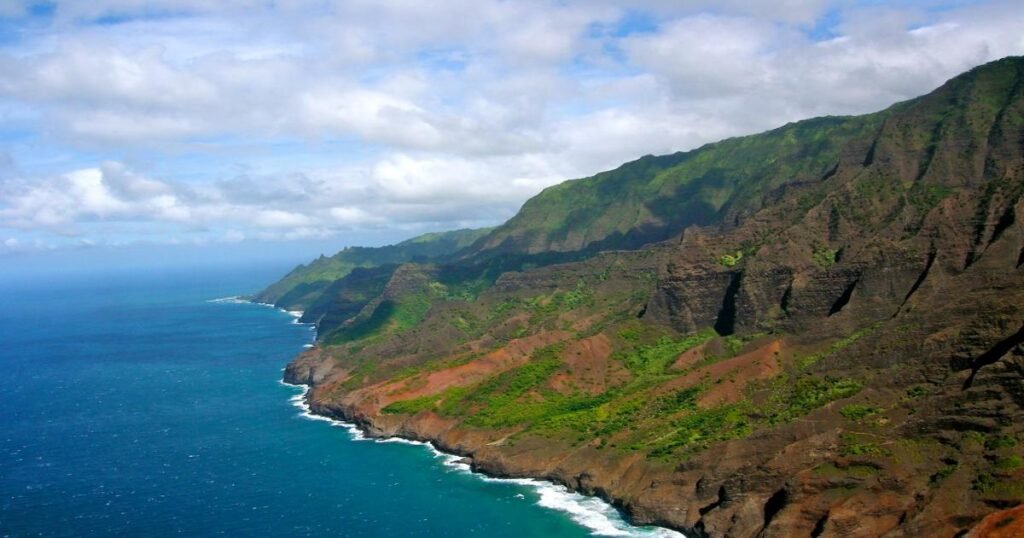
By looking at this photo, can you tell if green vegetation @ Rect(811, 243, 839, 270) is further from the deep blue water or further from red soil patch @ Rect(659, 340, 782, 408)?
the deep blue water

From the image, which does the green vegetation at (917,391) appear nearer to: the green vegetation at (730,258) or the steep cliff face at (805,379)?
the steep cliff face at (805,379)

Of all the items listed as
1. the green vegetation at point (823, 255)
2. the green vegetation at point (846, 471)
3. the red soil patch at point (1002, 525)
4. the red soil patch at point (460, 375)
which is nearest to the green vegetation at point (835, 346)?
the green vegetation at point (823, 255)

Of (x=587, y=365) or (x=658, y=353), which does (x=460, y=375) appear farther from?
(x=658, y=353)

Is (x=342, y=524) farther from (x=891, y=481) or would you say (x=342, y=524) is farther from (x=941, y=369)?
(x=941, y=369)

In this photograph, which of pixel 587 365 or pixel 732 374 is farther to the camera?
pixel 587 365

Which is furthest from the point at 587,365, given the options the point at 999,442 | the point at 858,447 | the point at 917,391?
the point at 999,442

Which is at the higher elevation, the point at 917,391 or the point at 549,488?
the point at 917,391

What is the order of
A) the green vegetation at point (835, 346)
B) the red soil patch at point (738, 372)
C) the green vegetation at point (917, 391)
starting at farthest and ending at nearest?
the green vegetation at point (835, 346) → the red soil patch at point (738, 372) → the green vegetation at point (917, 391)

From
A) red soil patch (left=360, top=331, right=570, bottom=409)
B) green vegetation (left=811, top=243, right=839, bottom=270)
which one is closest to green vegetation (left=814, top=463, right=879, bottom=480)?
green vegetation (left=811, top=243, right=839, bottom=270)

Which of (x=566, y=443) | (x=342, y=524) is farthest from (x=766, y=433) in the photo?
(x=342, y=524)
